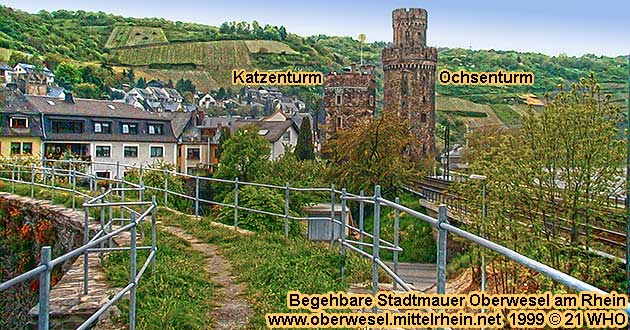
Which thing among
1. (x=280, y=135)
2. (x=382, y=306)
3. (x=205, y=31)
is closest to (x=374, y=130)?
(x=280, y=135)

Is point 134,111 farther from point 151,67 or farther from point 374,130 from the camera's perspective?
point 151,67

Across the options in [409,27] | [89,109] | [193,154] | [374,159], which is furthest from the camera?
[409,27]

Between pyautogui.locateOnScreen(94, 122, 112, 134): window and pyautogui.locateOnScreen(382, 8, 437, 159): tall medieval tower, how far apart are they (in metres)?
23.1

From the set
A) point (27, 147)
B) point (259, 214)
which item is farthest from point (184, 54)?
point (259, 214)

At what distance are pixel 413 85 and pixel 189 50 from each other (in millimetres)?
40238

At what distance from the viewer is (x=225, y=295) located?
6.44m

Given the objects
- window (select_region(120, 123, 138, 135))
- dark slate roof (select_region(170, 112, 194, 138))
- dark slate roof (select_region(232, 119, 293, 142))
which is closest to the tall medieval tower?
dark slate roof (select_region(232, 119, 293, 142))

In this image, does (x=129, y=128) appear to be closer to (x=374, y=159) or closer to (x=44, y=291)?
(x=374, y=159)

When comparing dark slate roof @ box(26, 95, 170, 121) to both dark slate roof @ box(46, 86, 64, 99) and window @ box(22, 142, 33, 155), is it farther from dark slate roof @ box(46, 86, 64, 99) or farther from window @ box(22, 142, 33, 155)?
dark slate roof @ box(46, 86, 64, 99)

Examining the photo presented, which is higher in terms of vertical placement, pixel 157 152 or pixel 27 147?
pixel 27 147

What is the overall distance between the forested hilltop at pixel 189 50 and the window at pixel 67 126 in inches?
1066

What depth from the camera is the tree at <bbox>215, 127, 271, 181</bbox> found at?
86.9 ft

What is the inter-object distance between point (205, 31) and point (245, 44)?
8.81 meters

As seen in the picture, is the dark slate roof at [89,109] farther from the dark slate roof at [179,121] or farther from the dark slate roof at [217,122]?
the dark slate roof at [217,122]
